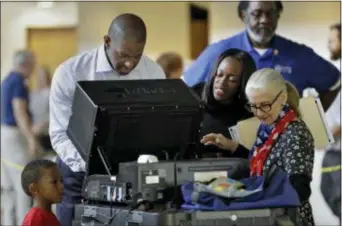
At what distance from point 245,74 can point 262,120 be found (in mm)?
790

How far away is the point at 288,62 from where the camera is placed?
5484 millimetres

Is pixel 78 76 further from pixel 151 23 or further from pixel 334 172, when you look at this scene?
pixel 151 23

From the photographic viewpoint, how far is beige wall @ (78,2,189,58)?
11.3 meters

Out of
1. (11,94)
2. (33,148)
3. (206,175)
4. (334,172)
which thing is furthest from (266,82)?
(11,94)

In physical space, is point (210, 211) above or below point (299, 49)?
below

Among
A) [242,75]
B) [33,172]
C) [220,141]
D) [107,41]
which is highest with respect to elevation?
[107,41]

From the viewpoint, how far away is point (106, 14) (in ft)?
37.1

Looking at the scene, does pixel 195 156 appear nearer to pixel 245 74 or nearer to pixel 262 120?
pixel 262 120

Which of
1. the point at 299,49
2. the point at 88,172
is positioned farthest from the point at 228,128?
the point at 299,49

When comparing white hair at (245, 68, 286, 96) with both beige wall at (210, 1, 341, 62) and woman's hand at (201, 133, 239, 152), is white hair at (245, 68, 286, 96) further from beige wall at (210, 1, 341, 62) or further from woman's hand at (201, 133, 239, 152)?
beige wall at (210, 1, 341, 62)

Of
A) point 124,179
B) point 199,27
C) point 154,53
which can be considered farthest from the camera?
point 199,27

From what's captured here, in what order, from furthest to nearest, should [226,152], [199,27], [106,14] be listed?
[199,27]
[106,14]
[226,152]

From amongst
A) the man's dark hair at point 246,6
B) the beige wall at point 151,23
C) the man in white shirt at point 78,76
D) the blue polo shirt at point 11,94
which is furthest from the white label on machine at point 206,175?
the beige wall at point 151,23

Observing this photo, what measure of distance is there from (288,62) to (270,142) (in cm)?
190
